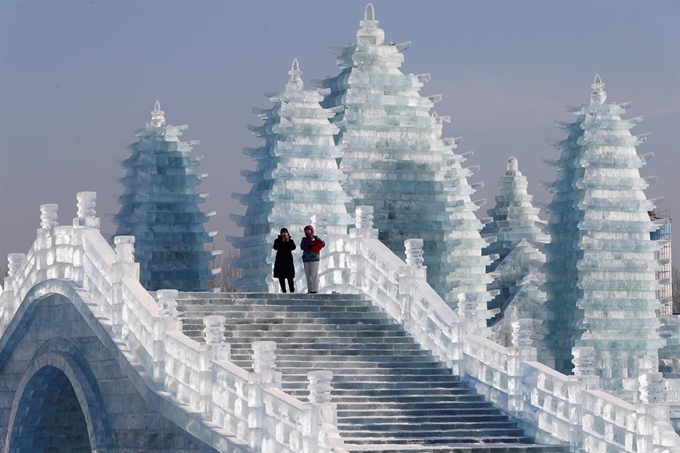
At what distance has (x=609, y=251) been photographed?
59.6m

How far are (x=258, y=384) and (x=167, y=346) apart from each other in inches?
129

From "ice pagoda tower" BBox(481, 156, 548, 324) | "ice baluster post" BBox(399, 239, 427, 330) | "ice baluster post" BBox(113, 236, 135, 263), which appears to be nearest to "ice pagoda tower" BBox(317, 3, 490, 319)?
"ice pagoda tower" BBox(481, 156, 548, 324)

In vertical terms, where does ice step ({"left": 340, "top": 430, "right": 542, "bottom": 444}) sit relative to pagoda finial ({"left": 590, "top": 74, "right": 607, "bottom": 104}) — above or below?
below

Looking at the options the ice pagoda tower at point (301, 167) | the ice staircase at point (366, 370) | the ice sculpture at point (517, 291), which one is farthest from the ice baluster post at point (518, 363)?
the ice sculpture at point (517, 291)

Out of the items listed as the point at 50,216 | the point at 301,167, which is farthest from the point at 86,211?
the point at 301,167

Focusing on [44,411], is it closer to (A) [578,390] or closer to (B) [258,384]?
(B) [258,384]

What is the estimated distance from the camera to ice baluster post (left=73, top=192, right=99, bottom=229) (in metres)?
37.7

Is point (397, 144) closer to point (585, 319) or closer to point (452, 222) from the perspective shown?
point (452, 222)

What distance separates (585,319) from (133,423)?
27117 millimetres

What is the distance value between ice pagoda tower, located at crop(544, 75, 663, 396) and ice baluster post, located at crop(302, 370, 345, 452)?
3031 centimetres

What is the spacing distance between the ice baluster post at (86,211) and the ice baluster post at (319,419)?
9.67m

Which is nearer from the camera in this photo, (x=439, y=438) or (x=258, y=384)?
(x=258, y=384)

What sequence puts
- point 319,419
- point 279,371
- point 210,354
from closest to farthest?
1. point 319,419
2. point 210,354
3. point 279,371

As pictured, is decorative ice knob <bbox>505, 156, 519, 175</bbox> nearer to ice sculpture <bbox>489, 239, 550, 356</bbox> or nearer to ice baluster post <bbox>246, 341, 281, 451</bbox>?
ice sculpture <bbox>489, 239, 550, 356</bbox>
